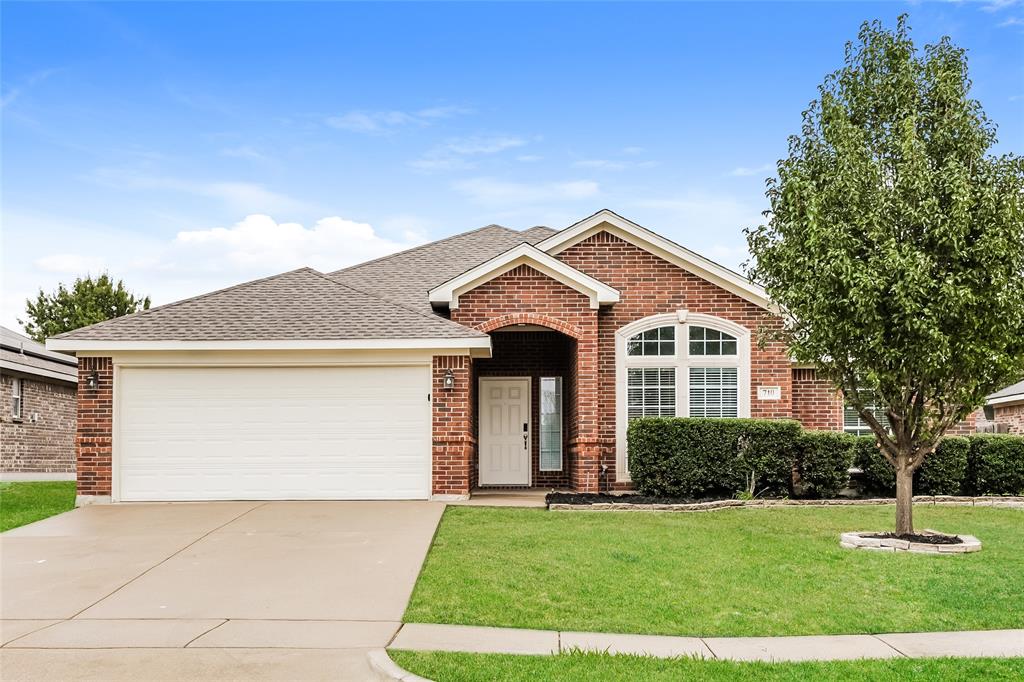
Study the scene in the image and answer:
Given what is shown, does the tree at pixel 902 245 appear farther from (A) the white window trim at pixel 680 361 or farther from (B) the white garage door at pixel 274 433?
(B) the white garage door at pixel 274 433

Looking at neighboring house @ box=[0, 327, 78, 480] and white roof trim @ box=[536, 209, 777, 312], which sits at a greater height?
white roof trim @ box=[536, 209, 777, 312]

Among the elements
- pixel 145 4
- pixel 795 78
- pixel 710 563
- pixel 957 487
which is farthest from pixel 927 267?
pixel 145 4

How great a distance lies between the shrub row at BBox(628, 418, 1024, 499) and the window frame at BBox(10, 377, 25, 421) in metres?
15.6

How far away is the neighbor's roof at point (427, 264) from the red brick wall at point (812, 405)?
595 cm

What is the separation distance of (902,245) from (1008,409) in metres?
17.6

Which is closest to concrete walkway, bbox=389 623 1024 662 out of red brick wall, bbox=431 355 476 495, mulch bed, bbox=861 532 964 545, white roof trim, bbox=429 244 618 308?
mulch bed, bbox=861 532 964 545

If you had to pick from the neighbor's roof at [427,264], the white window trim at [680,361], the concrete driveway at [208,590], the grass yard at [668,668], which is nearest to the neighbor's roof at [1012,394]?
the white window trim at [680,361]

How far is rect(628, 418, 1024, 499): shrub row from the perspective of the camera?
51.0ft

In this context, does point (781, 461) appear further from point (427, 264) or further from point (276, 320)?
point (427, 264)

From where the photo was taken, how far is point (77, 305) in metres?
44.3

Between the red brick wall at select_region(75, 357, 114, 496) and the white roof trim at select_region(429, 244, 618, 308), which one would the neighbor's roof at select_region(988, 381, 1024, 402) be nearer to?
the white roof trim at select_region(429, 244, 618, 308)

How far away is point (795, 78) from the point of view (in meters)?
15.2

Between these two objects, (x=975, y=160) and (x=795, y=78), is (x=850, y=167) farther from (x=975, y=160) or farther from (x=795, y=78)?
(x=795, y=78)

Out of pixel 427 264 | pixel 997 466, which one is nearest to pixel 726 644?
pixel 997 466
